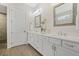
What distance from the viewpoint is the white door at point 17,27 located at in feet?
7.93

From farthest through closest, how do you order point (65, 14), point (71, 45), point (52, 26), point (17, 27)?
1. point (52, 26)
2. point (17, 27)
3. point (65, 14)
4. point (71, 45)

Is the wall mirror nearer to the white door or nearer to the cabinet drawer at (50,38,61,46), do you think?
the cabinet drawer at (50,38,61,46)

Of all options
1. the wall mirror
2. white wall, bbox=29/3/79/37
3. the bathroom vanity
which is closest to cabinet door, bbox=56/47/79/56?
the bathroom vanity

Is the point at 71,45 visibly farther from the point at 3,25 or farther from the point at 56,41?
the point at 3,25

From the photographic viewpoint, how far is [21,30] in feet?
8.14

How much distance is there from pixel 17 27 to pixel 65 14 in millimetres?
1135

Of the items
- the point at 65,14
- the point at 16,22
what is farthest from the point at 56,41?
the point at 16,22

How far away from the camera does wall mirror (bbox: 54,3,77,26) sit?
2023 mm

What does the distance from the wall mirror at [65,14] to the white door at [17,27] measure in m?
0.82

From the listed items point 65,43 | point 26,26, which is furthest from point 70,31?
point 26,26

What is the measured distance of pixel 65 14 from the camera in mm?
2219

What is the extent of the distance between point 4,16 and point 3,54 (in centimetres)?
85

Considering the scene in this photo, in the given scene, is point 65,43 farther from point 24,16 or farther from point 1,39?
point 1,39

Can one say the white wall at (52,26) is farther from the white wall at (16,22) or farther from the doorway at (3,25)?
the doorway at (3,25)
